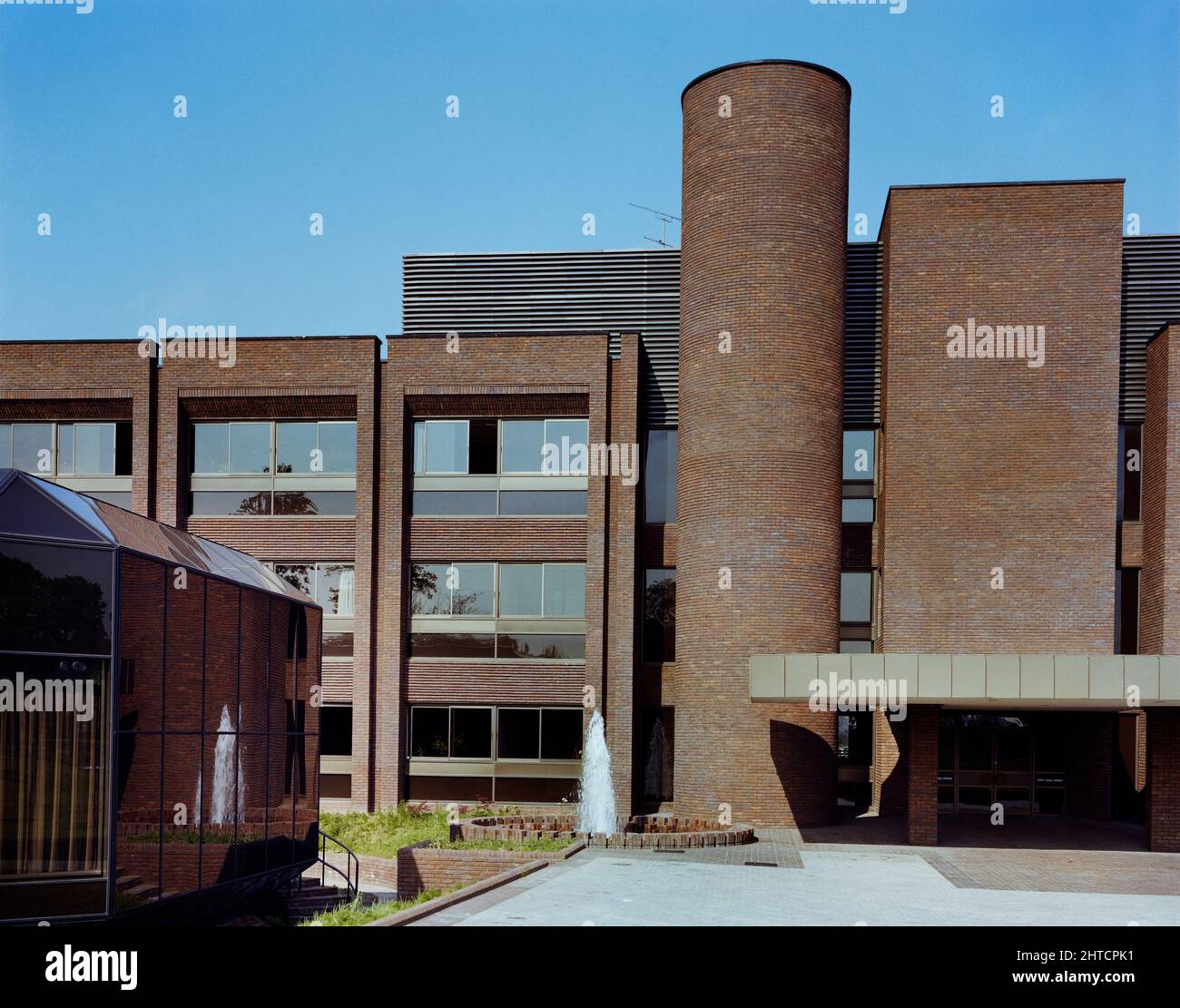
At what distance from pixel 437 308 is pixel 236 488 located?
23.0ft

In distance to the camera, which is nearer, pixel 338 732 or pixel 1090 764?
pixel 1090 764

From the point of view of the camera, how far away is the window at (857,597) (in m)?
31.2

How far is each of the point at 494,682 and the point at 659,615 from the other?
4.41 m

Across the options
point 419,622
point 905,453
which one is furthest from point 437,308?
point 905,453

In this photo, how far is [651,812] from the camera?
30.6m

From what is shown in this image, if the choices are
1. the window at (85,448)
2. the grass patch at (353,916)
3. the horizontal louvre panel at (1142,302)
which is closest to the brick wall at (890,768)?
the horizontal louvre panel at (1142,302)

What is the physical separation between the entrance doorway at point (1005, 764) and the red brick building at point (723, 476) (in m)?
0.08

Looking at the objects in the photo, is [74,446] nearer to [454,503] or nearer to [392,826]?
[454,503]

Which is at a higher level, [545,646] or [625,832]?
[545,646]

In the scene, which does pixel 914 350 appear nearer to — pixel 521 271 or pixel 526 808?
pixel 521 271

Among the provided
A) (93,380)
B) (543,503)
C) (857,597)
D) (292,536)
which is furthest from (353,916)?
(93,380)

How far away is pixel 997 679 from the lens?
21703 mm

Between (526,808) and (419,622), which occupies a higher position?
(419,622)
